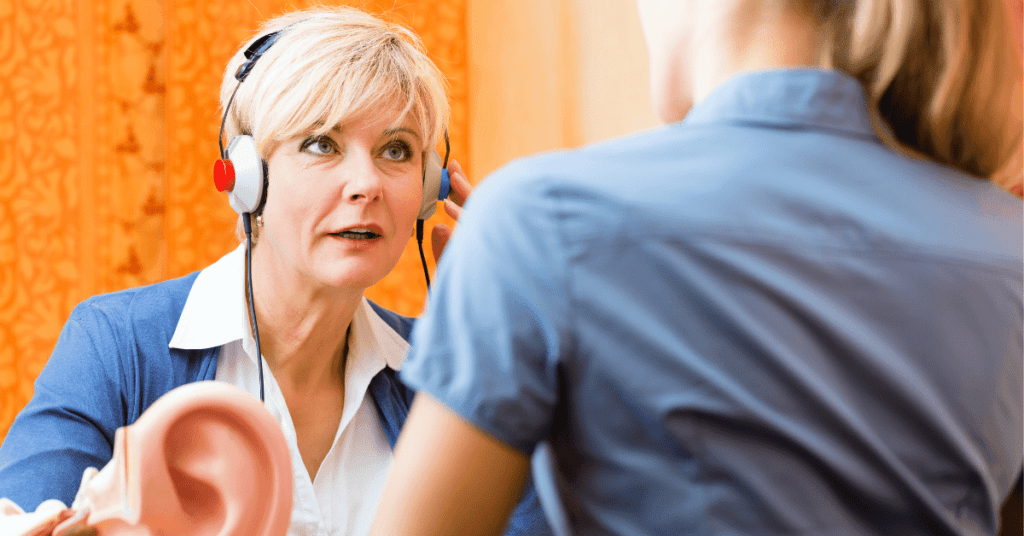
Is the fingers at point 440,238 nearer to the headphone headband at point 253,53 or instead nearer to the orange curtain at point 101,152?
the headphone headband at point 253,53

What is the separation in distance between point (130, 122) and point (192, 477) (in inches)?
62.9

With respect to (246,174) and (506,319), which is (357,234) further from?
(506,319)

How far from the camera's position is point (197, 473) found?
0.55 metres

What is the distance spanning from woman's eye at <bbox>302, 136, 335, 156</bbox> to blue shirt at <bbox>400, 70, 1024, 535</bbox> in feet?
2.38

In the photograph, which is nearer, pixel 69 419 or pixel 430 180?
pixel 69 419

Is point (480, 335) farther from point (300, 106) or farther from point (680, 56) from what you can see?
point (300, 106)

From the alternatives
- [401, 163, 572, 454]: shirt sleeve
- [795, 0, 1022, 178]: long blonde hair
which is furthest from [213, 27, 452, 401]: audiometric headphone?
[795, 0, 1022, 178]: long blonde hair

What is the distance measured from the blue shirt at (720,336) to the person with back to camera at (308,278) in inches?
25.7

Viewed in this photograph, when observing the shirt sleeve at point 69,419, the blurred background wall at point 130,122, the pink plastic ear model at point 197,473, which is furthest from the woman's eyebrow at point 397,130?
the blurred background wall at point 130,122

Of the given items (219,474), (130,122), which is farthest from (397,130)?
→ (130,122)

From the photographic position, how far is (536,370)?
0.44 metres

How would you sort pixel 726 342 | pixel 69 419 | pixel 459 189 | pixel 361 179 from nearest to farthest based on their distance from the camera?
pixel 726 342 → pixel 69 419 → pixel 361 179 → pixel 459 189

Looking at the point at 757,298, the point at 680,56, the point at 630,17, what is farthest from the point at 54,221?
the point at 757,298

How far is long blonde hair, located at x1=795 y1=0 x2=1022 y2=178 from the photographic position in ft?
1.73
